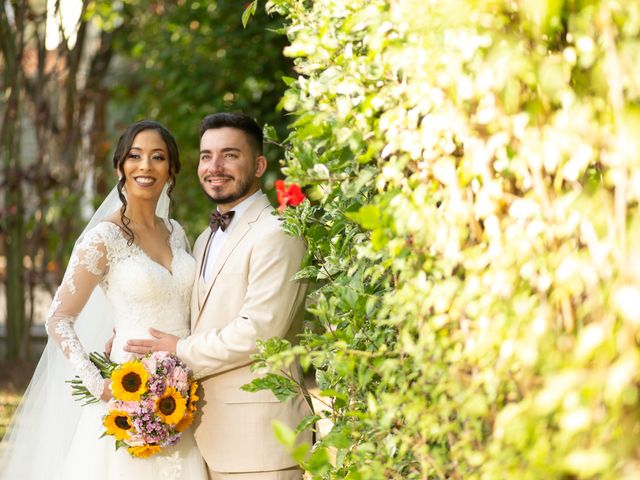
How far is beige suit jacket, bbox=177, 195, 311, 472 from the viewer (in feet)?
10.7

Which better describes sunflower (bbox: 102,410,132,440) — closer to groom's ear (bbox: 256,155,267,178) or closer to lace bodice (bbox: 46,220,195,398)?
lace bodice (bbox: 46,220,195,398)

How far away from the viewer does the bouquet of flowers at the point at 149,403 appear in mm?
3242

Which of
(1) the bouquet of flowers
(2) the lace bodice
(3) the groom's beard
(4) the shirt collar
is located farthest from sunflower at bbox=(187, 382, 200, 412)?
(3) the groom's beard

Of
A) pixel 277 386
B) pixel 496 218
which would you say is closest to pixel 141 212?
pixel 277 386

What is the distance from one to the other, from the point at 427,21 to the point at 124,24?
9017 millimetres

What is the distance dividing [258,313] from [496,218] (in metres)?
1.67

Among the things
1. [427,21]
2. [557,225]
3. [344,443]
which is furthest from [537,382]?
[344,443]

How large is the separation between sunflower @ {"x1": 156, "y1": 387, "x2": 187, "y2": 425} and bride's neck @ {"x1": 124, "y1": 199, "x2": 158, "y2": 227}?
90cm

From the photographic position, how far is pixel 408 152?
80.1 inches

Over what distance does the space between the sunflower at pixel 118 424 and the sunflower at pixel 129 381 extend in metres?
0.06

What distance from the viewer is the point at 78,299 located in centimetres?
360

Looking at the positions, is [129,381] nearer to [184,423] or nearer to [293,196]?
[184,423]

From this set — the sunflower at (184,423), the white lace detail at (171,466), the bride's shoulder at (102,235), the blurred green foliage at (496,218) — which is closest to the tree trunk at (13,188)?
the bride's shoulder at (102,235)

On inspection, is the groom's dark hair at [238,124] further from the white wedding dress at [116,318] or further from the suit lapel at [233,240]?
the white wedding dress at [116,318]
